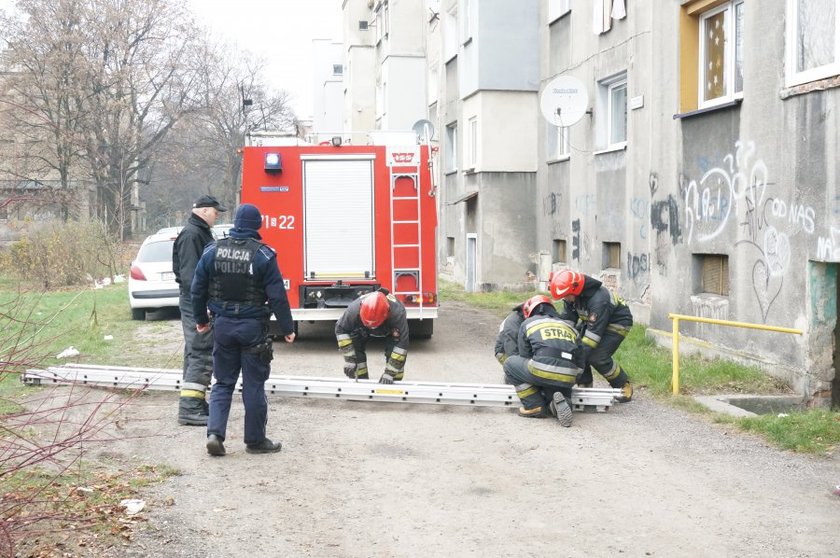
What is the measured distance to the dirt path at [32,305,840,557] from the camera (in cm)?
525

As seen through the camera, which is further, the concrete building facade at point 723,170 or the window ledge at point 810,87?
the concrete building facade at point 723,170

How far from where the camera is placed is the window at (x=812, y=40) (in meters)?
8.83

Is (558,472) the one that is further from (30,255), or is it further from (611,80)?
(30,255)

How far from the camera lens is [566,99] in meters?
15.9

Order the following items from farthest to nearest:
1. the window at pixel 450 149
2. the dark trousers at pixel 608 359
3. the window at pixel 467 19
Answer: the window at pixel 450 149 < the window at pixel 467 19 < the dark trousers at pixel 608 359

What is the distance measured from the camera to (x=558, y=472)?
679 centimetres

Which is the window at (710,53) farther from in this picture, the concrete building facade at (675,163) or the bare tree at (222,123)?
the bare tree at (222,123)

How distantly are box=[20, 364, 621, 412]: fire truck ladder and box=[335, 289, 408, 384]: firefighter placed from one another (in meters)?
0.26

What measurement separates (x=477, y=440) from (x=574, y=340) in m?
1.40

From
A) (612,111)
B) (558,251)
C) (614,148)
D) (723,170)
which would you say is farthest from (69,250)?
(723,170)

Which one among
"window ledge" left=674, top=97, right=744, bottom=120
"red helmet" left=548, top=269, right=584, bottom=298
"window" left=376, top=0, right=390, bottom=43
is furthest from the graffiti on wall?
"window" left=376, top=0, right=390, bottom=43

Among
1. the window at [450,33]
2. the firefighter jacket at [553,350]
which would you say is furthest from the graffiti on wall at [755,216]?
the window at [450,33]

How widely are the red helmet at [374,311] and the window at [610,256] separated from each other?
26.5 feet

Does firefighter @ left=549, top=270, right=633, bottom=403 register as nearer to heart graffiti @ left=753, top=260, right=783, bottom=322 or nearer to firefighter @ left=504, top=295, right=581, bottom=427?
firefighter @ left=504, top=295, right=581, bottom=427
